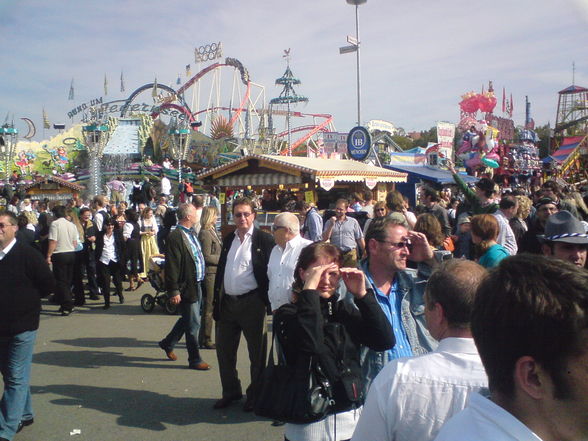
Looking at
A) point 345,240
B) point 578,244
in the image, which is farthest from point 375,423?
point 345,240

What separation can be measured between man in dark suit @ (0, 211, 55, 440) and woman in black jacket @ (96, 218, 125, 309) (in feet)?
16.8

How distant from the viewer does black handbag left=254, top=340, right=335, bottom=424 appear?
233cm

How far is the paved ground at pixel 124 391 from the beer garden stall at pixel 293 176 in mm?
7665

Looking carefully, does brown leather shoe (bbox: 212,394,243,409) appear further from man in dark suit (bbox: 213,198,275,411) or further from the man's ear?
the man's ear

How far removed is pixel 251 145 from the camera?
51.3 meters

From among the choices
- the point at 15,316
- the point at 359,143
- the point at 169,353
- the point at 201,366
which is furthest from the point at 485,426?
the point at 359,143

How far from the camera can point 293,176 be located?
618 inches

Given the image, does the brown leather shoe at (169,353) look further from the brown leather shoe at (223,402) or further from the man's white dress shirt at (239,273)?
the man's white dress shirt at (239,273)

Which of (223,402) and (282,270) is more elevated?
(282,270)

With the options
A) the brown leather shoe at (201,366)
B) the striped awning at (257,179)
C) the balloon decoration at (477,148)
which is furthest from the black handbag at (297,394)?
the balloon decoration at (477,148)

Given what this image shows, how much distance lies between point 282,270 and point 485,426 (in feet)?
11.6

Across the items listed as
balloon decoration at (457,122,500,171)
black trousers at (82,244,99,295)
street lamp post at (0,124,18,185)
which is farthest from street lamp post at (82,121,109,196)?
black trousers at (82,244,99,295)

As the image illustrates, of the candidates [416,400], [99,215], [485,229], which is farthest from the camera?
[99,215]

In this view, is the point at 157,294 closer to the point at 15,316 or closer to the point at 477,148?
the point at 15,316
